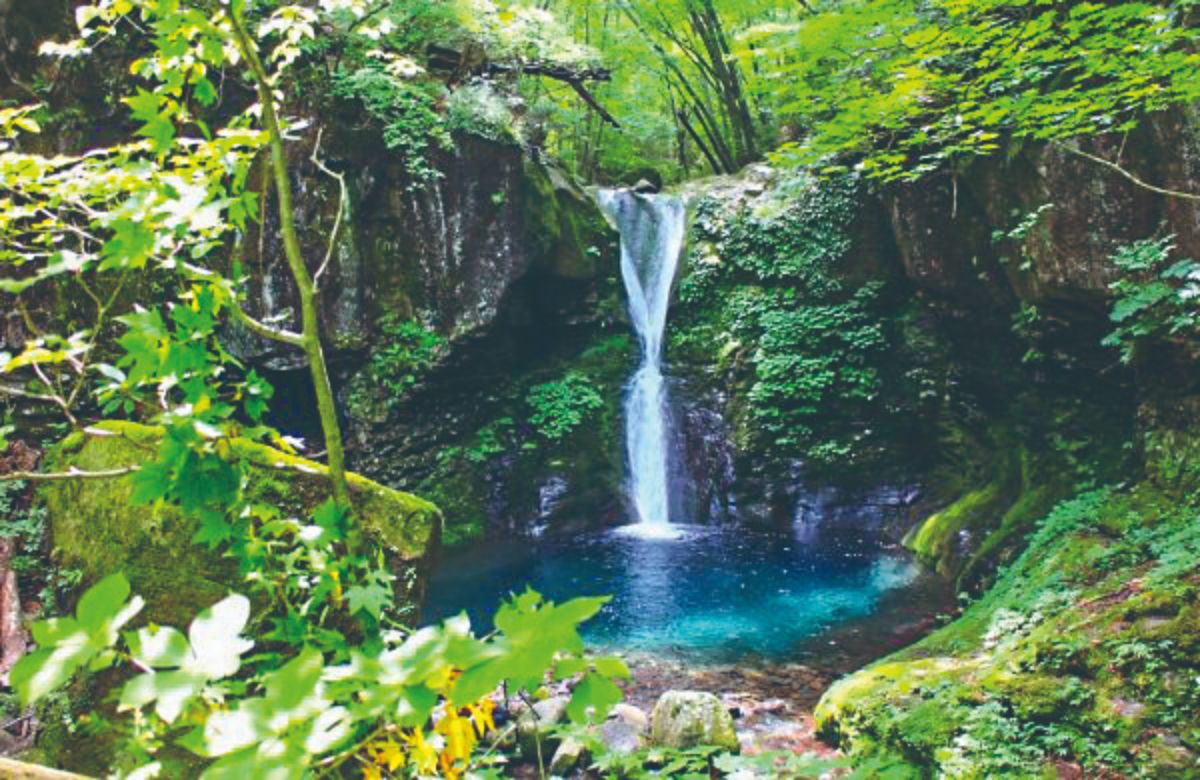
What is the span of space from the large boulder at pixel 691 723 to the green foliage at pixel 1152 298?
450 centimetres

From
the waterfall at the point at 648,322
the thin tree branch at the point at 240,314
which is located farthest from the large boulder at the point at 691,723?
the waterfall at the point at 648,322

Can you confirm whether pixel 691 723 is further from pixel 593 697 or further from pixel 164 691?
pixel 164 691

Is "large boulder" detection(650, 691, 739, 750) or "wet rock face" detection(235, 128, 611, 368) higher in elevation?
"wet rock face" detection(235, 128, 611, 368)

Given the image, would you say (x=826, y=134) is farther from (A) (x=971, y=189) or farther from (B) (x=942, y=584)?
(B) (x=942, y=584)

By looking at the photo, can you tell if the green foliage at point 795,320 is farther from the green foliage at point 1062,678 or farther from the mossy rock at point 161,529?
the mossy rock at point 161,529

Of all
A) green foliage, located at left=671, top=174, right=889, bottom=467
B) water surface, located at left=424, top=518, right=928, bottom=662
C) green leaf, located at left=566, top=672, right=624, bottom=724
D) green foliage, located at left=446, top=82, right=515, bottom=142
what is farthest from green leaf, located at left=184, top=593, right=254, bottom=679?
green foliage, located at left=446, top=82, right=515, bottom=142

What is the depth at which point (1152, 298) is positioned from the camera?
5.53m

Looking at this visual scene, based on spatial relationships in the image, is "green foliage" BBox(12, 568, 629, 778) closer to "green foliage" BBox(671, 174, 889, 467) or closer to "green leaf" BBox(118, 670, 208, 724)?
"green leaf" BBox(118, 670, 208, 724)

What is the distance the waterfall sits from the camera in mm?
11688

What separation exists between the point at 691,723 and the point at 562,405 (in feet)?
25.4

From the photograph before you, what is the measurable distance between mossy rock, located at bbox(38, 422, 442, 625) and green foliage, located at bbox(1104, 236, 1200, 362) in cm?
573

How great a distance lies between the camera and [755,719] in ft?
15.3

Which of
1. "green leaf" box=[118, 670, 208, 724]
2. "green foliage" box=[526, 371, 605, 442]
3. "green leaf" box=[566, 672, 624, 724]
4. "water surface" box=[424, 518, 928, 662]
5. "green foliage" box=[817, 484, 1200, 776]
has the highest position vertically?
"green leaf" box=[118, 670, 208, 724]

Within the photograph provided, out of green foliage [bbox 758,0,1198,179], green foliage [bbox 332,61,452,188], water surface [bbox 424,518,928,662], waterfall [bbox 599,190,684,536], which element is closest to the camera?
green foliage [bbox 758,0,1198,179]
